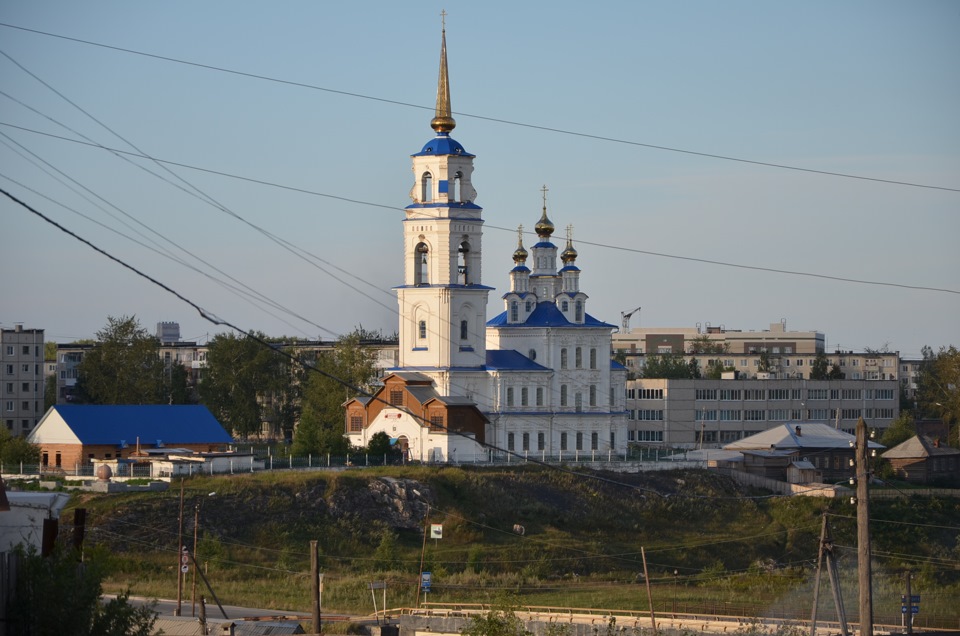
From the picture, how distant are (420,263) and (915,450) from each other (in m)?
30.5

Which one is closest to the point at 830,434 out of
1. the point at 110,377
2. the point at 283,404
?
the point at 283,404

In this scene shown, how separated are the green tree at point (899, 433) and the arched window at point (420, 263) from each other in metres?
34.8

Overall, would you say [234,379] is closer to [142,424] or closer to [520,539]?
[142,424]

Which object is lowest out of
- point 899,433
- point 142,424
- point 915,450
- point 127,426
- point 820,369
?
point 915,450

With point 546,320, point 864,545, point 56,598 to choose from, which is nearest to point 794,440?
point 546,320

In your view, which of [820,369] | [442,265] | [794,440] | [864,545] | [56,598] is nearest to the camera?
[56,598]

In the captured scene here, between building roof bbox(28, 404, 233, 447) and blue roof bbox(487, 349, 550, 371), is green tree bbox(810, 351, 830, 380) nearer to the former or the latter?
blue roof bbox(487, 349, 550, 371)

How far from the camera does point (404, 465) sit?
221ft

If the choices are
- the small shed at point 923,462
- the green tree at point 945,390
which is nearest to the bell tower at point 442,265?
the small shed at point 923,462

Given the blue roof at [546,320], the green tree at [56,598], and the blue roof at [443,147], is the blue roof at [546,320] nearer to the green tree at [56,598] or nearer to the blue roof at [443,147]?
the blue roof at [443,147]

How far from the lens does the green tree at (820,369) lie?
4651 inches

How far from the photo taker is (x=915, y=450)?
85500 millimetres

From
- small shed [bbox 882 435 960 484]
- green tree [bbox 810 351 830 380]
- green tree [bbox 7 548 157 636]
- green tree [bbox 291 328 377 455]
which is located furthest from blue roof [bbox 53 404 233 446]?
green tree [bbox 810 351 830 380]

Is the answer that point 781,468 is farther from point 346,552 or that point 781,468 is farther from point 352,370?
point 346,552
